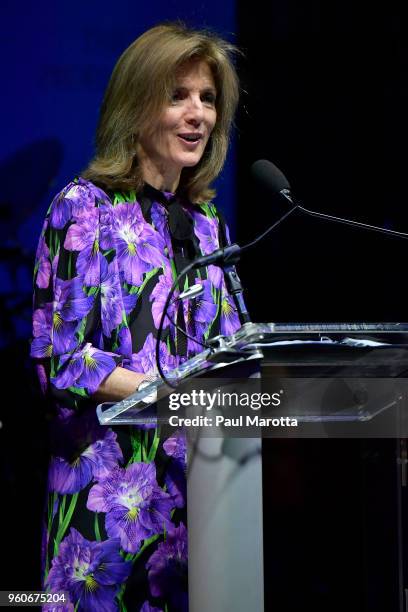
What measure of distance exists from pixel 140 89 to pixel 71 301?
0.52 m

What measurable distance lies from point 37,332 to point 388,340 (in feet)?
2.62

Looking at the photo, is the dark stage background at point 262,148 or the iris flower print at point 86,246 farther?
the dark stage background at point 262,148

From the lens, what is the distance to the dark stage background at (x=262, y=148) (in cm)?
310

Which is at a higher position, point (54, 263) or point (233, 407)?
point (54, 263)

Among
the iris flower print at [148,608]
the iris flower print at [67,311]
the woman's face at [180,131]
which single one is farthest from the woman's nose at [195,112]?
the iris flower print at [148,608]

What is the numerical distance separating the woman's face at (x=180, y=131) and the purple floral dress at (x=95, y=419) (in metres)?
0.17

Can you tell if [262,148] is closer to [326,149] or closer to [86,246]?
[326,149]

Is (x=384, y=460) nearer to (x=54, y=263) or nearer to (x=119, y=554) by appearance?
(x=119, y=554)

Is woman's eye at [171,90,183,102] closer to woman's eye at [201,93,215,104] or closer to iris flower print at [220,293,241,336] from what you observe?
woman's eye at [201,93,215,104]

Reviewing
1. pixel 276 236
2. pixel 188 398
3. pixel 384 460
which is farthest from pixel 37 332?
pixel 276 236

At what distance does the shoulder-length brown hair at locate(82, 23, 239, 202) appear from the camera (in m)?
2.15

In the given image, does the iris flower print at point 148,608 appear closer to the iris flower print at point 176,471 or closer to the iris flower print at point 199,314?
the iris flower print at point 176,471

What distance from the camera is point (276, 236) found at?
327 centimetres

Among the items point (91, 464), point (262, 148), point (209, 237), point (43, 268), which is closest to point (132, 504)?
point (91, 464)
